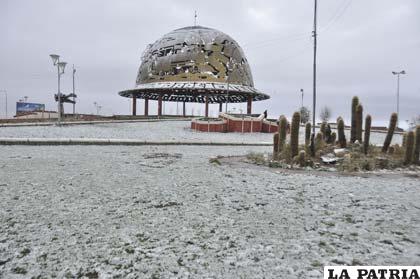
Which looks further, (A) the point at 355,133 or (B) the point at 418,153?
(A) the point at 355,133

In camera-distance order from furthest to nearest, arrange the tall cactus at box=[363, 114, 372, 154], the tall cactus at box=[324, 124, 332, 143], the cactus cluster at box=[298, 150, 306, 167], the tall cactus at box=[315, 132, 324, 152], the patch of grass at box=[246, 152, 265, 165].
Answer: the tall cactus at box=[324, 124, 332, 143], the tall cactus at box=[315, 132, 324, 152], the tall cactus at box=[363, 114, 372, 154], the patch of grass at box=[246, 152, 265, 165], the cactus cluster at box=[298, 150, 306, 167]

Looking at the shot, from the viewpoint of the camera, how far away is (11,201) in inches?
177

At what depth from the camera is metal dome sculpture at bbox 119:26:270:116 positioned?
5044 centimetres

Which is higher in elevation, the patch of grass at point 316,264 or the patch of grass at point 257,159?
the patch of grass at point 257,159

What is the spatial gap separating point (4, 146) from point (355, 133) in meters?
15.5

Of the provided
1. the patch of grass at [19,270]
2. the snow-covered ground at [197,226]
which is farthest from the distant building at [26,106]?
the patch of grass at [19,270]

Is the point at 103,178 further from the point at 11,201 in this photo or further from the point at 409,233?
the point at 409,233

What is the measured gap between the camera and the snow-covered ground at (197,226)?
268 cm

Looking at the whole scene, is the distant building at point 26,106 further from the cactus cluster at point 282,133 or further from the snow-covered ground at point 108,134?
the cactus cluster at point 282,133

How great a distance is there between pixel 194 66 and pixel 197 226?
163 feet

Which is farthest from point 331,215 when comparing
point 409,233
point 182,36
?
point 182,36

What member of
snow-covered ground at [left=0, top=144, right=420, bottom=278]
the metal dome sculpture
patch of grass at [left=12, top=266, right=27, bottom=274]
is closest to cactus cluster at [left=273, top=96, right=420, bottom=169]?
snow-covered ground at [left=0, top=144, right=420, bottom=278]

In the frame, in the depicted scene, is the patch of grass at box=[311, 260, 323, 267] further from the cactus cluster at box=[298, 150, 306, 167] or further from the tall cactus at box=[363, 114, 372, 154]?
the tall cactus at box=[363, 114, 372, 154]

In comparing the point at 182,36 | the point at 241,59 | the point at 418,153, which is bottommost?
the point at 418,153
